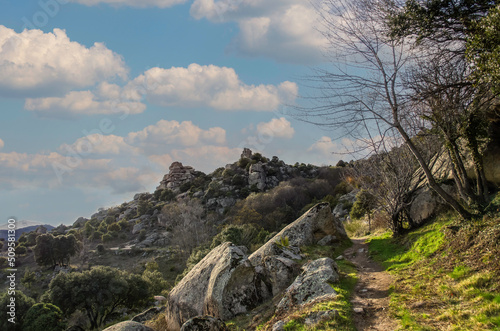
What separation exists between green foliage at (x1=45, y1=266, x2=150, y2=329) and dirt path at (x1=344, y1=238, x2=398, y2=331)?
62.7ft

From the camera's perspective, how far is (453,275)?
8383 millimetres

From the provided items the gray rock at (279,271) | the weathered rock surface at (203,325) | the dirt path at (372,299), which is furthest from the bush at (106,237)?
the weathered rock surface at (203,325)

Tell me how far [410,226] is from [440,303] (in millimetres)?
9866

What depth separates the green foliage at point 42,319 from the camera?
2141cm

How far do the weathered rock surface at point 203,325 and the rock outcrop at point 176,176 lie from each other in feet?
254

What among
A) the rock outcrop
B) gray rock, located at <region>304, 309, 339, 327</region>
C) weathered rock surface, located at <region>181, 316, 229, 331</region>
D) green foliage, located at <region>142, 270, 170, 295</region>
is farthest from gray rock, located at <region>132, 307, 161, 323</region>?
the rock outcrop

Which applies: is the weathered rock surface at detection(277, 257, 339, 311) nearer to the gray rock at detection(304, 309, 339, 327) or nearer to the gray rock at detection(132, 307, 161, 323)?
the gray rock at detection(304, 309, 339, 327)

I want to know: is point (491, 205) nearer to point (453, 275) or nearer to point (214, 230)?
point (453, 275)

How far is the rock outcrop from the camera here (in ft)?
287

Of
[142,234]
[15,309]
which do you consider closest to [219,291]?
[15,309]

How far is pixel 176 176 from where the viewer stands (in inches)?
3531

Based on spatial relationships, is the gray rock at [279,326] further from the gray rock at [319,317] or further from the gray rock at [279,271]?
the gray rock at [279,271]

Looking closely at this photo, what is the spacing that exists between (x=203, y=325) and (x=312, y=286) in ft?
10.3

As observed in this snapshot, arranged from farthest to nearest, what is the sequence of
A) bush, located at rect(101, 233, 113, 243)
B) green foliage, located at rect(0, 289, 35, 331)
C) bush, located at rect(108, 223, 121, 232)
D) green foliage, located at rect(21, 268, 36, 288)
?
1. bush, located at rect(108, 223, 121, 232)
2. bush, located at rect(101, 233, 113, 243)
3. green foliage, located at rect(21, 268, 36, 288)
4. green foliage, located at rect(0, 289, 35, 331)
